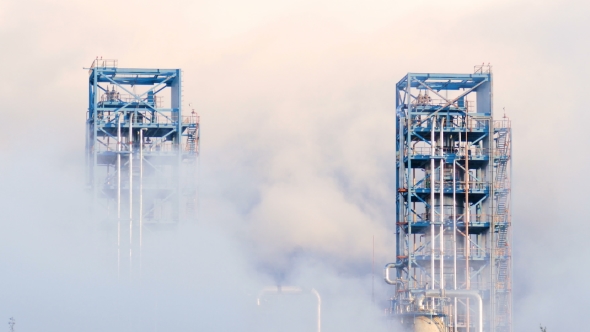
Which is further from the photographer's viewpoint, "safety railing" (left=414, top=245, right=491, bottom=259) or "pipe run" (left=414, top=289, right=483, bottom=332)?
"safety railing" (left=414, top=245, right=491, bottom=259)

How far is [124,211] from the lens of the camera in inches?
5837

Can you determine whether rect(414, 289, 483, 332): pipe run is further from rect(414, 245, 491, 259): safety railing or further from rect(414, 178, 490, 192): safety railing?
rect(414, 178, 490, 192): safety railing

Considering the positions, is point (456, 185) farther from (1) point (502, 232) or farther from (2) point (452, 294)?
(2) point (452, 294)

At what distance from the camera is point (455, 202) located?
149 meters

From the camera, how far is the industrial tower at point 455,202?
14738 cm

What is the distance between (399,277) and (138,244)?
27468 mm

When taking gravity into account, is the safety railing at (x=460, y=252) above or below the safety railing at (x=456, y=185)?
below

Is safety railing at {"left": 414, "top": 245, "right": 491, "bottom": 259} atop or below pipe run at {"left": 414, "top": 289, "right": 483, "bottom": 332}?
atop

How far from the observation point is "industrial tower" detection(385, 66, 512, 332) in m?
147

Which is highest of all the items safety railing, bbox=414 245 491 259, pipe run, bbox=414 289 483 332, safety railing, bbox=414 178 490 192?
safety railing, bbox=414 178 490 192

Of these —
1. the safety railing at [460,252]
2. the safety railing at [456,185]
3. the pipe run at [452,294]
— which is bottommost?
the pipe run at [452,294]

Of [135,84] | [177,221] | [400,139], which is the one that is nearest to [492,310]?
[400,139]

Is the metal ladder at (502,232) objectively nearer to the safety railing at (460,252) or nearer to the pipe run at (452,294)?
the safety railing at (460,252)

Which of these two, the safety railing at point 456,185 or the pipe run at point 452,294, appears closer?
the pipe run at point 452,294
